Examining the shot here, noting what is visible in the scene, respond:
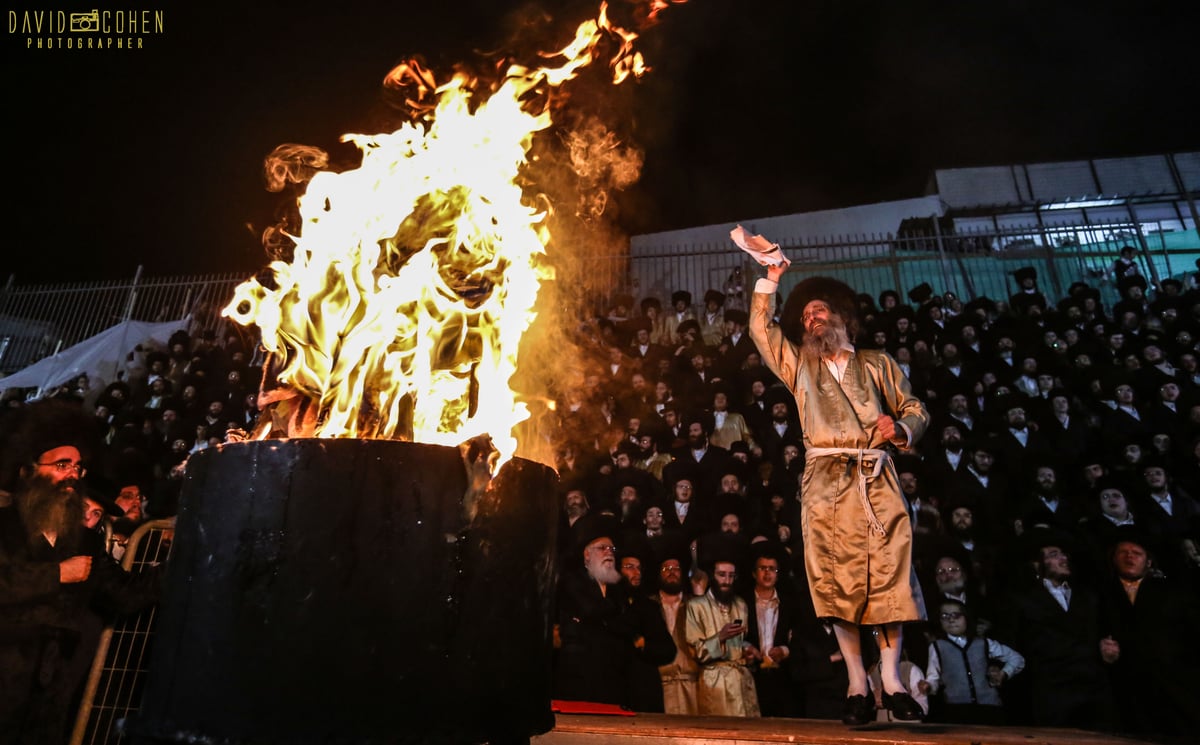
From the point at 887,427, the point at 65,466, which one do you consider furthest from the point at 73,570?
the point at 887,427

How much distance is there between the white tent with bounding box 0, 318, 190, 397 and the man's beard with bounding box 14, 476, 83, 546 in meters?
10.7

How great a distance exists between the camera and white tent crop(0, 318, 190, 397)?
12.4m

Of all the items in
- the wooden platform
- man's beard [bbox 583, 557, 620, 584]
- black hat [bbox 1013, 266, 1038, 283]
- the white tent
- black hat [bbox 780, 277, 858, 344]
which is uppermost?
black hat [bbox 1013, 266, 1038, 283]

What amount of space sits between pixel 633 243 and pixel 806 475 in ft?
42.4

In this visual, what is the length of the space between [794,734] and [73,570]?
371cm

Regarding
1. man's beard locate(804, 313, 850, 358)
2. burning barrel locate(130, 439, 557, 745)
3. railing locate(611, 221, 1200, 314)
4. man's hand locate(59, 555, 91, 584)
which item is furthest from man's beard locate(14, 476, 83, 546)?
railing locate(611, 221, 1200, 314)

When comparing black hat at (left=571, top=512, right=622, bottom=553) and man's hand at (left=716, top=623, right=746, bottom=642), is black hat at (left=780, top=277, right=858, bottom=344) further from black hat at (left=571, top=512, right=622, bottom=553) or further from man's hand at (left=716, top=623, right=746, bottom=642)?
man's hand at (left=716, top=623, right=746, bottom=642)

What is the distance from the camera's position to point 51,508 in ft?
12.1

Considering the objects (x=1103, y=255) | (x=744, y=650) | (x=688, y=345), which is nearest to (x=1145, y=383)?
(x=1103, y=255)

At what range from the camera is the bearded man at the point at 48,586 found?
11.0 ft

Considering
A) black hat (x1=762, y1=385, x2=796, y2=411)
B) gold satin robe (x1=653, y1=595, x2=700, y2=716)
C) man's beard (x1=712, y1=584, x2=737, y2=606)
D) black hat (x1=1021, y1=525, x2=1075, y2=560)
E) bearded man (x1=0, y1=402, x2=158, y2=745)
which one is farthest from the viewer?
black hat (x1=762, y1=385, x2=796, y2=411)

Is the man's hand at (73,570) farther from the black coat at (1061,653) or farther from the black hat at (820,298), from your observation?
the black coat at (1061,653)

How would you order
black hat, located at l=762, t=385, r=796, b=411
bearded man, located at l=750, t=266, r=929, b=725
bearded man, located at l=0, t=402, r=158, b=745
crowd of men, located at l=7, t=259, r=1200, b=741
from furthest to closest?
black hat, located at l=762, t=385, r=796, b=411, crowd of men, located at l=7, t=259, r=1200, b=741, bearded man, located at l=750, t=266, r=929, b=725, bearded man, located at l=0, t=402, r=158, b=745

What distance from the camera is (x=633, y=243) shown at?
16.2 meters
